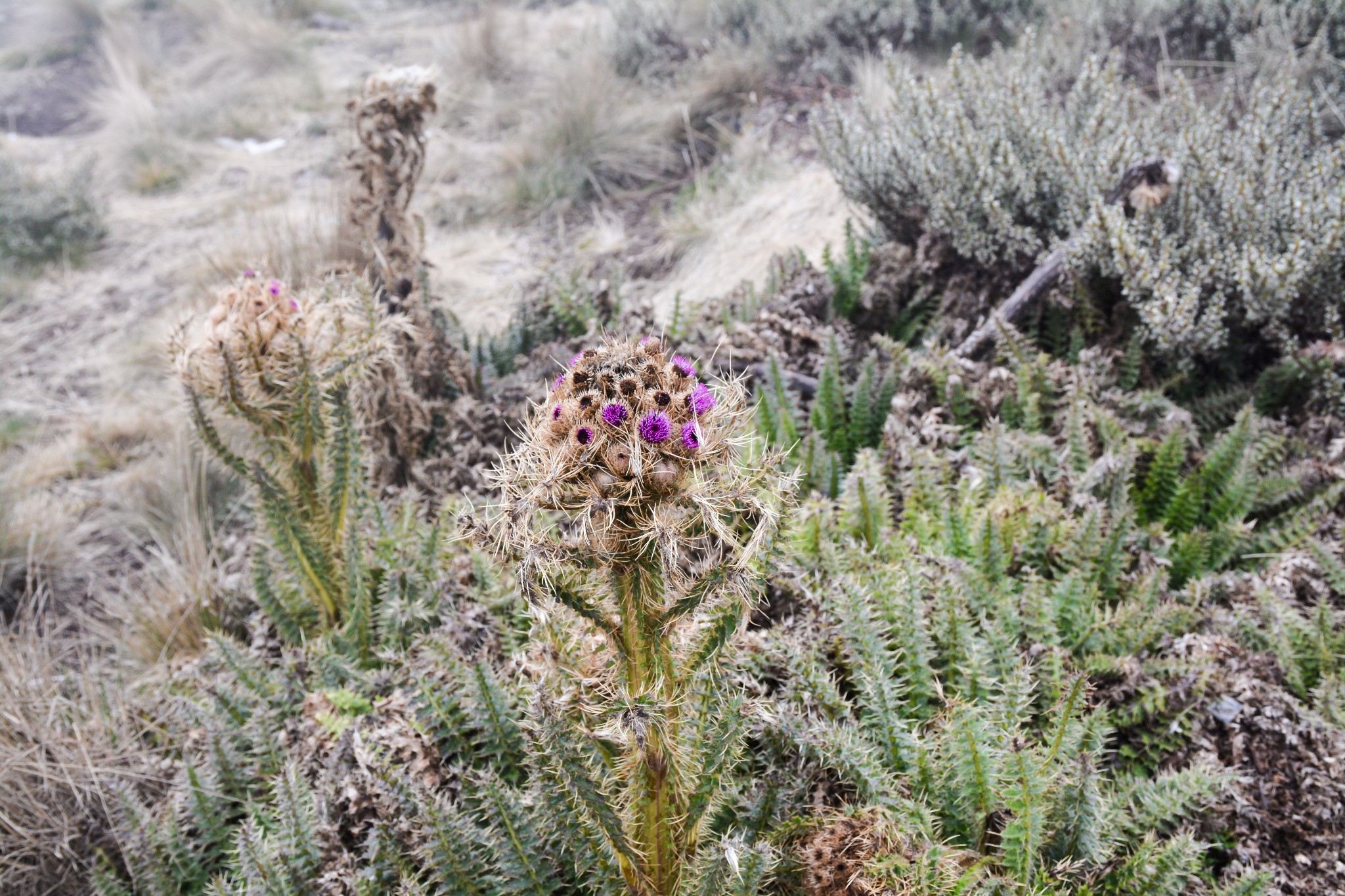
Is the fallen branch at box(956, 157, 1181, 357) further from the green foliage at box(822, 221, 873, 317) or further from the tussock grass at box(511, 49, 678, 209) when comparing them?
the tussock grass at box(511, 49, 678, 209)

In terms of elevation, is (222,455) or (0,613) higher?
(222,455)

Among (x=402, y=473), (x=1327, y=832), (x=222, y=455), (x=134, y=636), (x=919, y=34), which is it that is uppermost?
(x=919, y=34)

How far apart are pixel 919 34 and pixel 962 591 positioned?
217 inches

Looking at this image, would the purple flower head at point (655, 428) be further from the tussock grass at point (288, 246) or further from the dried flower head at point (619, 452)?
the tussock grass at point (288, 246)

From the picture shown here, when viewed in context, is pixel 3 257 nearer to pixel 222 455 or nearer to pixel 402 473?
pixel 402 473

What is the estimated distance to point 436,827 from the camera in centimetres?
170

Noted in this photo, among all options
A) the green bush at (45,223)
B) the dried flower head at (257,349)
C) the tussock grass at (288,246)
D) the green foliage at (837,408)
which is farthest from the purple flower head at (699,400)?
the green bush at (45,223)

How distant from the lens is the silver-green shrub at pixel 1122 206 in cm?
298

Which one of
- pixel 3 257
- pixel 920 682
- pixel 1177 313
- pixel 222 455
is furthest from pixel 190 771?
pixel 3 257

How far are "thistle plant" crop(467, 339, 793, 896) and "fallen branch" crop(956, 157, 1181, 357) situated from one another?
2101mm

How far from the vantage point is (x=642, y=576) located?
4.42 feet

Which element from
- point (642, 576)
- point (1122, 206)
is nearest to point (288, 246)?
point (1122, 206)

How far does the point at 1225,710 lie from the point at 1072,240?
6.09ft

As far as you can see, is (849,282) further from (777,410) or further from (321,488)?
(321,488)
